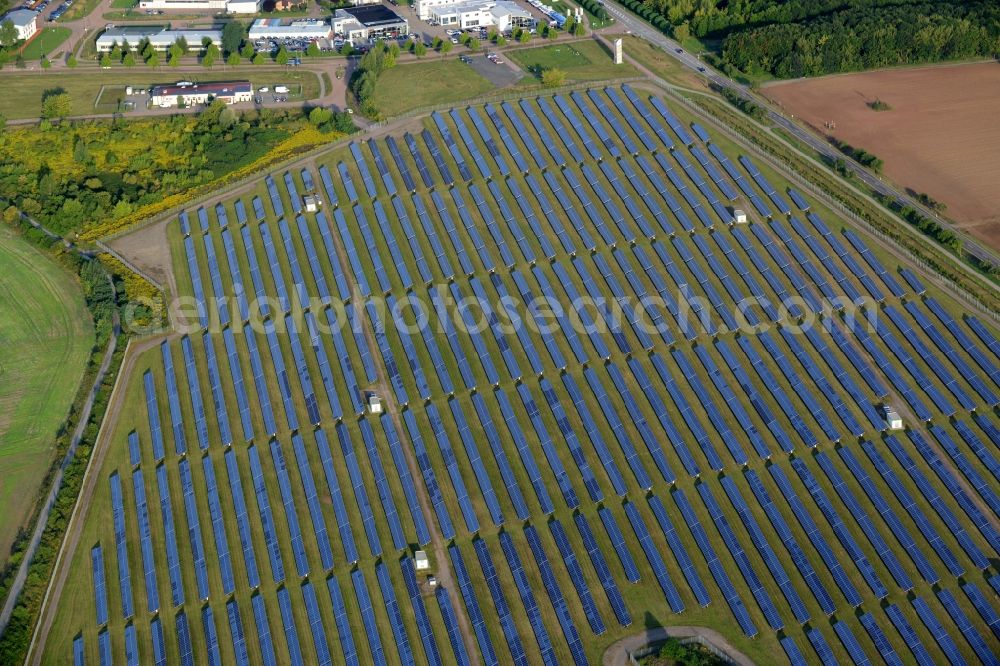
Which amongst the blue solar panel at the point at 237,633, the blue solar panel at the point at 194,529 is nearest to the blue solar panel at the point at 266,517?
the blue solar panel at the point at 237,633

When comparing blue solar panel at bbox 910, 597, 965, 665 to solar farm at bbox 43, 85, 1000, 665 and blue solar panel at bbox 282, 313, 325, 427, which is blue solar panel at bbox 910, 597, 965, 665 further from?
blue solar panel at bbox 282, 313, 325, 427

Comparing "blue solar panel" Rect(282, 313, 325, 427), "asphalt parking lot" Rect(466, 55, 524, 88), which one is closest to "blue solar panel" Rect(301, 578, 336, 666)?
"blue solar panel" Rect(282, 313, 325, 427)

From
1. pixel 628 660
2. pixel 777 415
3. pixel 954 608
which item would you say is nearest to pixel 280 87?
pixel 777 415

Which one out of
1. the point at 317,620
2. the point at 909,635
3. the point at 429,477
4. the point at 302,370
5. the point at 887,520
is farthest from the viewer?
the point at 302,370

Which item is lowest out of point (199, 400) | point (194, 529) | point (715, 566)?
point (194, 529)

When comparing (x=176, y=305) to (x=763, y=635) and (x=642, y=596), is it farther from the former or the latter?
(x=763, y=635)

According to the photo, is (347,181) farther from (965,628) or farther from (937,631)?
(965,628)

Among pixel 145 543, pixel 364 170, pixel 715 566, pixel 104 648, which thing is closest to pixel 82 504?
pixel 145 543
